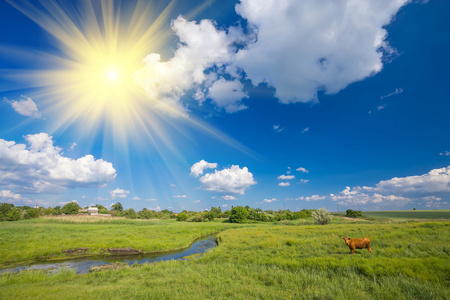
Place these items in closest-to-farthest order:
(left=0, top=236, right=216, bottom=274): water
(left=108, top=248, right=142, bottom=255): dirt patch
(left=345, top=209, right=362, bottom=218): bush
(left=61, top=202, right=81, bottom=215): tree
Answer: (left=0, top=236, right=216, bottom=274): water < (left=108, top=248, right=142, bottom=255): dirt patch < (left=345, top=209, right=362, bottom=218): bush < (left=61, top=202, right=81, bottom=215): tree

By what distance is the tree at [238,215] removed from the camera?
83.5 m

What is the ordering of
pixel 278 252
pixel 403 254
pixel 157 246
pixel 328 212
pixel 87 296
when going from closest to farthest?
pixel 87 296
pixel 403 254
pixel 278 252
pixel 157 246
pixel 328 212

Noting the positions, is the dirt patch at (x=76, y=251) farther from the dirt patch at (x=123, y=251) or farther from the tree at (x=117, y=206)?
the tree at (x=117, y=206)

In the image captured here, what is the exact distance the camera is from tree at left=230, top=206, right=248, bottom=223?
274 ft

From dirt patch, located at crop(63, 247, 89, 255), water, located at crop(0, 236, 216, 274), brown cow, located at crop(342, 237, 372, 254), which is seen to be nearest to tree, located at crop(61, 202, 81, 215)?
dirt patch, located at crop(63, 247, 89, 255)

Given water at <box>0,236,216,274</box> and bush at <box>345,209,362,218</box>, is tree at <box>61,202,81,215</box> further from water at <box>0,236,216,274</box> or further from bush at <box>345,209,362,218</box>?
bush at <box>345,209,362,218</box>

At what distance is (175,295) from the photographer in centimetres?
892

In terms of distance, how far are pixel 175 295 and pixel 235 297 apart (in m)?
3.08

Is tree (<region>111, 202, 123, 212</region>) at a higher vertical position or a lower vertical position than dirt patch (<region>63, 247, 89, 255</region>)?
higher

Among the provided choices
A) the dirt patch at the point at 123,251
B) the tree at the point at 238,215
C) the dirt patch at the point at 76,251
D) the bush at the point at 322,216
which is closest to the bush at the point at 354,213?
the tree at the point at 238,215

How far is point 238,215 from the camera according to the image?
84.3 metres

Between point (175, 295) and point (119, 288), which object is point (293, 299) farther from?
point (119, 288)

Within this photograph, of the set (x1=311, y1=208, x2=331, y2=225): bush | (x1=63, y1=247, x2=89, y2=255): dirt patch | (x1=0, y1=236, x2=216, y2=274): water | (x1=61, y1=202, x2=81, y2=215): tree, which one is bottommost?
(x1=0, y1=236, x2=216, y2=274): water

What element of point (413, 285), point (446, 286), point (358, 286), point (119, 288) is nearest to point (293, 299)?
point (358, 286)
